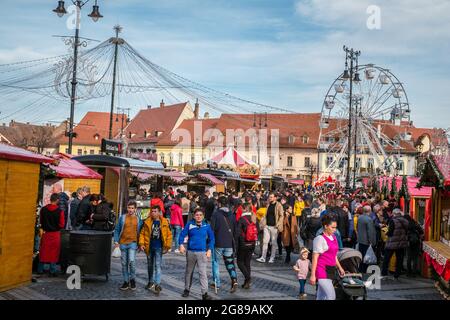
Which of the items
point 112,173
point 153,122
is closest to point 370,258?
point 112,173

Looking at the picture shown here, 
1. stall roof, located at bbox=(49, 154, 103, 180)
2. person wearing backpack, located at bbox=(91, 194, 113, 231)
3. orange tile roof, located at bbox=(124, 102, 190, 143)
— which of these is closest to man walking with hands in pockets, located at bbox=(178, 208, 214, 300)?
person wearing backpack, located at bbox=(91, 194, 113, 231)

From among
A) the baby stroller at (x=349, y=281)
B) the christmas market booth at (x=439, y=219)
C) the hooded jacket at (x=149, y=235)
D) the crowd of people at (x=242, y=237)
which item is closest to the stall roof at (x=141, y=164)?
the crowd of people at (x=242, y=237)

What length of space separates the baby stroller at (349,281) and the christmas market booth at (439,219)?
2.82 m

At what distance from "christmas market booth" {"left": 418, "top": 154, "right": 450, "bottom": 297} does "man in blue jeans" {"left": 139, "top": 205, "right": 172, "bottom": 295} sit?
5136mm

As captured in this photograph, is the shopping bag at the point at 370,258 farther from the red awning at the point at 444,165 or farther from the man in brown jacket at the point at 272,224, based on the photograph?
the man in brown jacket at the point at 272,224

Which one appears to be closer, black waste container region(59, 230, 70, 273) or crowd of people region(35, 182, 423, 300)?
crowd of people region(35, 182, 423, 300)

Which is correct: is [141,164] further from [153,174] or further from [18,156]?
[18,156]

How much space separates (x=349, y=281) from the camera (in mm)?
8242

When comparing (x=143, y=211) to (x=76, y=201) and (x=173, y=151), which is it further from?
(x=173, y=151)

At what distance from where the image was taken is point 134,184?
1232 inches

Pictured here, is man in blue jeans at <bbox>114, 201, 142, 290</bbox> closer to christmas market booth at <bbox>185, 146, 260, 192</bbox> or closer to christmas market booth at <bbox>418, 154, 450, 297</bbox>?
christmas market booth at <bbox>418, 154, 450, 297</bbox>

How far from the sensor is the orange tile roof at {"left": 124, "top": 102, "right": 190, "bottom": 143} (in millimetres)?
93625
